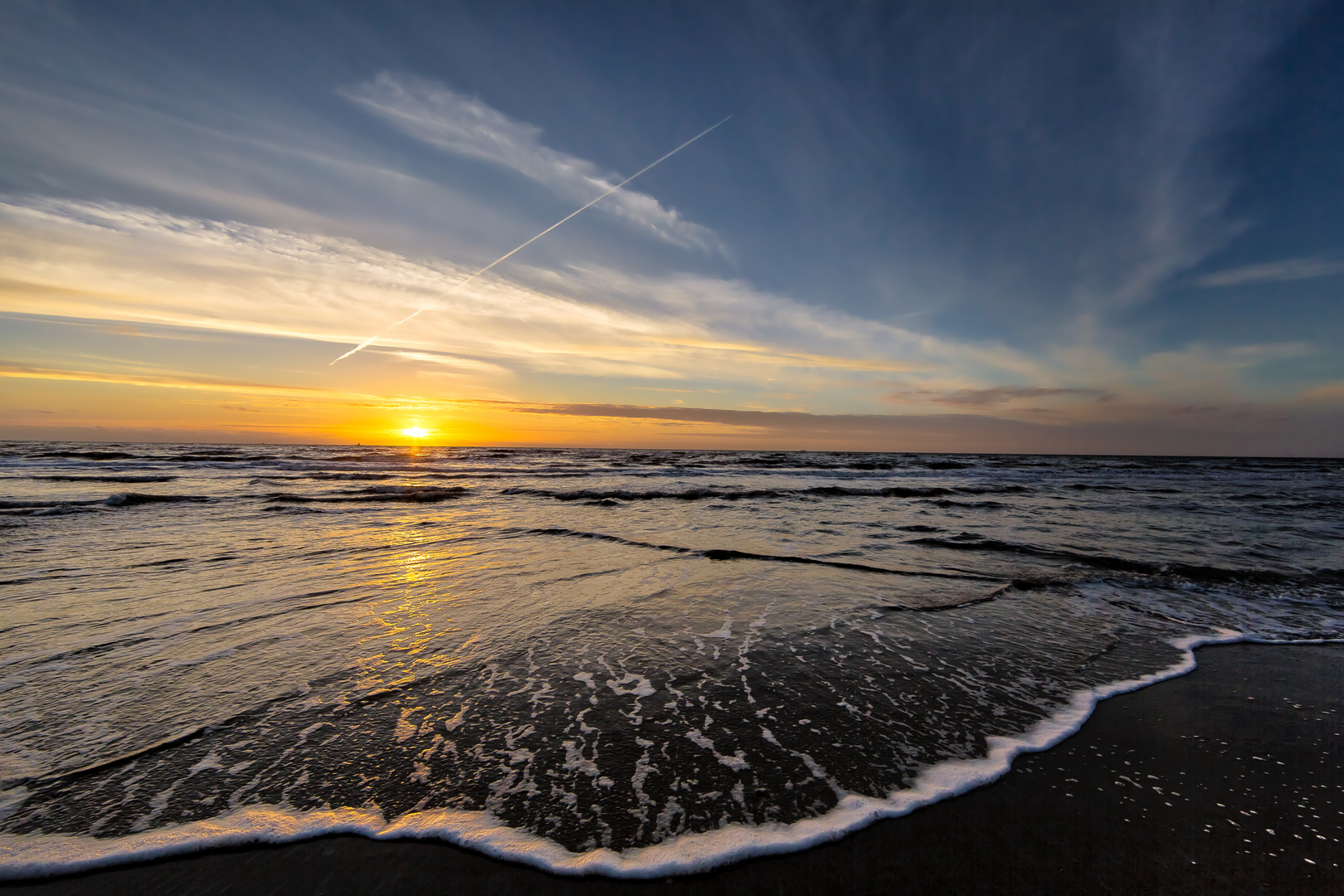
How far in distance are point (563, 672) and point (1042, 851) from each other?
325 cm

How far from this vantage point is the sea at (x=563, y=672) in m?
2.71

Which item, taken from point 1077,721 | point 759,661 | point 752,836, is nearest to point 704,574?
point 759,661

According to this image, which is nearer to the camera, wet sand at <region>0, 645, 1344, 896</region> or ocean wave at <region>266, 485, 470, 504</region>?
wet sand at <region>0, 645, 1344, 896</region>

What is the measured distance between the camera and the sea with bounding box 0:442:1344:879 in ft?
8.89

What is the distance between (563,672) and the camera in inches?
172

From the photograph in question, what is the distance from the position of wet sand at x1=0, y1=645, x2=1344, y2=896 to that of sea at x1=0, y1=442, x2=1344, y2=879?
0.38 feet

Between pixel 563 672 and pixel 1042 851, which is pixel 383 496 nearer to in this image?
pixel 563 672

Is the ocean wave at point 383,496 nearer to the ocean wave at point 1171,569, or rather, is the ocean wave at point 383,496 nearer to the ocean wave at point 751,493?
the ocean wave at point 751,493

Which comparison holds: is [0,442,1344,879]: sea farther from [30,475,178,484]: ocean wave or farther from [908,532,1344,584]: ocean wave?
[30,475,178,484]: ocean wave

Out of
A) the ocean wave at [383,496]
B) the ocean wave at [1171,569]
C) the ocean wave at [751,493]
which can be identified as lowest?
the ocean wave at [383,496]

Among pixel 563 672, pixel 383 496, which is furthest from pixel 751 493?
pixel 563 672

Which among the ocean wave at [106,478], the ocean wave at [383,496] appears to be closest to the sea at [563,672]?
the ocean wave at [383,496]

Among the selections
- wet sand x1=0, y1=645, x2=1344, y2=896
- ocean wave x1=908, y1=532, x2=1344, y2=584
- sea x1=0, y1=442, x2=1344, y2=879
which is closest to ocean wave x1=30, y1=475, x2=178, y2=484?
sea x1=0, y1=442, x2=1344, y2=879

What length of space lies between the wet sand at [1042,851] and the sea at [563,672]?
115 millimetres
